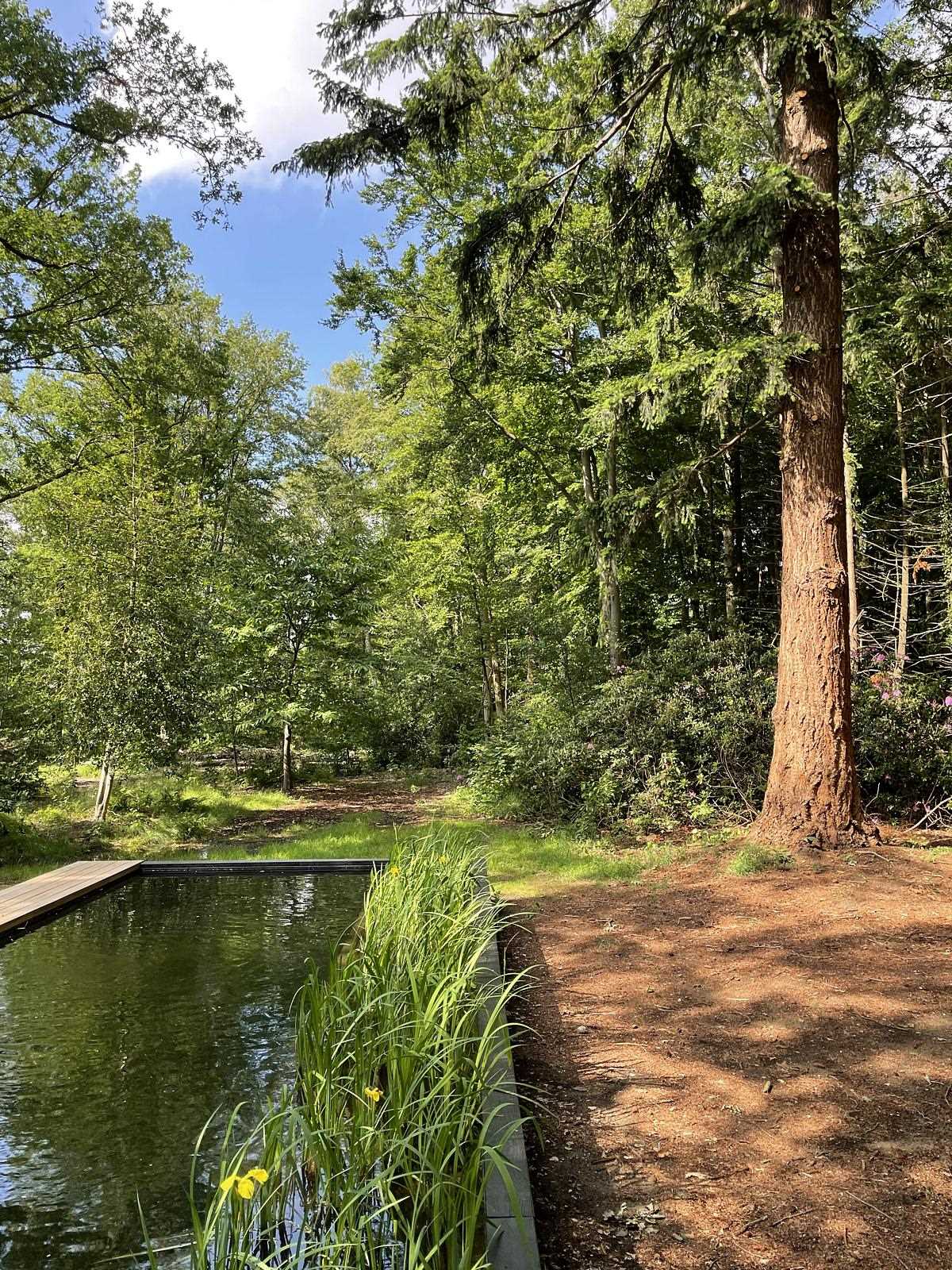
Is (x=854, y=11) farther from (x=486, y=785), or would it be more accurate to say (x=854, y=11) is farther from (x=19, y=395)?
(x=19, y=395)

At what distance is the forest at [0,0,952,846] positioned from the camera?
17.7ft

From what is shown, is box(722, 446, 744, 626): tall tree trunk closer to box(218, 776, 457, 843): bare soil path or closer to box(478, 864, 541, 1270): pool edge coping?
box(218, 776, 457, 843): bare soil path

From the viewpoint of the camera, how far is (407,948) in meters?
2.74

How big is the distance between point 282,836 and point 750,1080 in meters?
6.65

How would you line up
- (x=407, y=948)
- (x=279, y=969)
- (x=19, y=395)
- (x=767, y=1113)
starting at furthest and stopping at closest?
(x=19, y=395)
(x=279, y=969)
(x=407, y=948)
(x=767, y=1113)

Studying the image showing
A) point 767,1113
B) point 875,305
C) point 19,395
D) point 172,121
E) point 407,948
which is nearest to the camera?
point 767,1113

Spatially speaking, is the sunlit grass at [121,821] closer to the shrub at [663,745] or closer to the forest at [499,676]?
the forest at [499,676]

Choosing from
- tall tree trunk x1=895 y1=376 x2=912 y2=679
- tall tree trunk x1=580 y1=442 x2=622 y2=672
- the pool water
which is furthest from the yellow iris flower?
tall tree trunk x1=895 y1=376 x2=912 y2=679

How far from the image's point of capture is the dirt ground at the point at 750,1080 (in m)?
1.79

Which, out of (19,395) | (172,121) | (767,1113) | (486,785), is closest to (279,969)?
(767,1113)

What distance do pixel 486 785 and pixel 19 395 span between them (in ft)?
50.6

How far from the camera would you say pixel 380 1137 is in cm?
175

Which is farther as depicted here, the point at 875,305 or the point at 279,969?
the point at 875,305

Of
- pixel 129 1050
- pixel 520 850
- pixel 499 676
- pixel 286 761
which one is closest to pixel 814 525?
pixel 520 850
